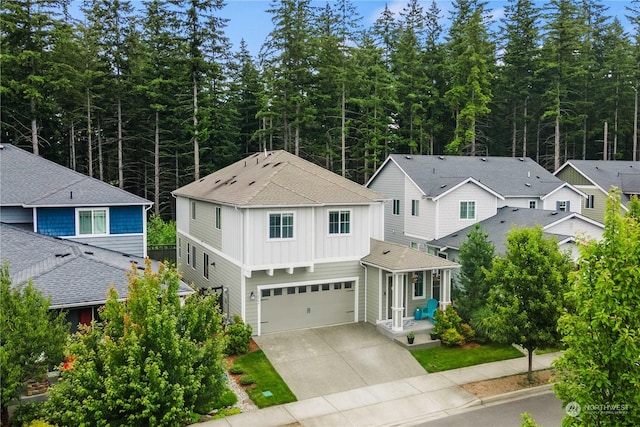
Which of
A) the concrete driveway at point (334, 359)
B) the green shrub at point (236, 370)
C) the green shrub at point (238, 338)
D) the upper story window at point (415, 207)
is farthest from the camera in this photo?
the upper story window at point (415, 207)

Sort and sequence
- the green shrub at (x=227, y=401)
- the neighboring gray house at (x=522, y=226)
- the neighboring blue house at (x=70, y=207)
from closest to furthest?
the green shrub at (x=227, y=401)
the neighboring blue house at (x=70, y=207)
the neighboring gray house at (x=522, y=226)

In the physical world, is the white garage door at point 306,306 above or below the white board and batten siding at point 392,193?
below

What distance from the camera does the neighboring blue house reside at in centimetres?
1791

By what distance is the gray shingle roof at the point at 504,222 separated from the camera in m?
23.6

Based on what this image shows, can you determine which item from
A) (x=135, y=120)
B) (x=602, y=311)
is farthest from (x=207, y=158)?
(x=602, y=311)

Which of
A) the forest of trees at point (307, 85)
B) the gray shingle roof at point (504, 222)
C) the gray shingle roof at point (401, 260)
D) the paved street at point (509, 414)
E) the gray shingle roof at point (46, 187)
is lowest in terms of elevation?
the paved street at point (509, 414)

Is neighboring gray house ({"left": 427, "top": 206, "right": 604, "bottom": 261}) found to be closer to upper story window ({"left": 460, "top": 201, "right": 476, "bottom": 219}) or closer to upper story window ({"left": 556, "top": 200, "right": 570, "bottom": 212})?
upper story window ({"left": 460, "top": 201, "right": 476, "bottom": 219})

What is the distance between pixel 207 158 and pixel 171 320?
32344 mm

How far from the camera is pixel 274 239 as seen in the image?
1730 cm

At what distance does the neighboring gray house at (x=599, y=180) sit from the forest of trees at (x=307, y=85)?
2784mm

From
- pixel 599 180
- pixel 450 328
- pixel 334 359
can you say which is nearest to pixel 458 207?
pixel 450 328

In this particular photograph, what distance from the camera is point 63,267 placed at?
14203 mm

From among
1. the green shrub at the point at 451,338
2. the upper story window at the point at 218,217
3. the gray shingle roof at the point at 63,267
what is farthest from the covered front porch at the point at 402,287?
the gray shingle roof at the point at 63,267

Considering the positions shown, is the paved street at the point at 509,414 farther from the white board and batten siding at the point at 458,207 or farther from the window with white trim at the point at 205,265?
the white board and batten siding at the point at 458,207
